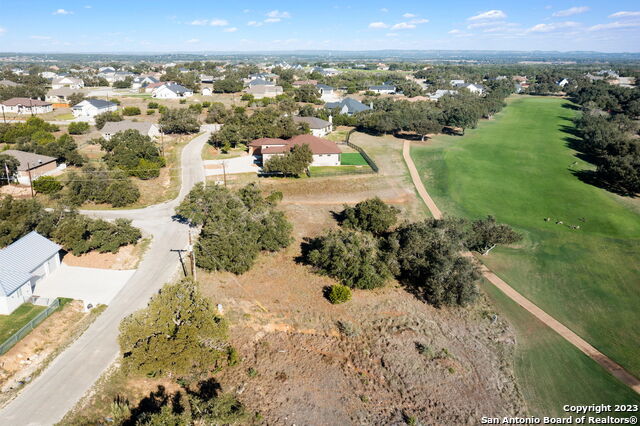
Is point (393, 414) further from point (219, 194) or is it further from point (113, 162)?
point (113, 162)

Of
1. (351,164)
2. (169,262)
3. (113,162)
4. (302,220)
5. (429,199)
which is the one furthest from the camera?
(351,164)

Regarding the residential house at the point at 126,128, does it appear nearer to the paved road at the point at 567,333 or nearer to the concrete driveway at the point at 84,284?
the concrete driveway at the point at 84,284

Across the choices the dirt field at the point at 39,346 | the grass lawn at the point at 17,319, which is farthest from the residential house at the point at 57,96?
the dirt field at the point at 39,346

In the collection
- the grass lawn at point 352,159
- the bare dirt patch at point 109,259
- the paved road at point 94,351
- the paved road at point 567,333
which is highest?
the grass lawn at point 352,159

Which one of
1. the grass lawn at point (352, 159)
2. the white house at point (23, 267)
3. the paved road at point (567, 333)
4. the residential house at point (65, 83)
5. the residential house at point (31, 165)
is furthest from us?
the residential house at point (65, 83)

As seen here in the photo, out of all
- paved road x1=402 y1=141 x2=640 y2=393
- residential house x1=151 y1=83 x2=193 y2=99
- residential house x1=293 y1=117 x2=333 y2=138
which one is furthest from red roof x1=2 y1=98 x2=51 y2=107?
paved road x1=402 y1=141 x2=640 y2=393

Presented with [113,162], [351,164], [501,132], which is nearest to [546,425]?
[351,164]

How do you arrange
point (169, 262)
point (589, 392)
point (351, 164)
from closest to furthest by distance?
point (589, 392) → point (169, 262) → point (351, 164)
